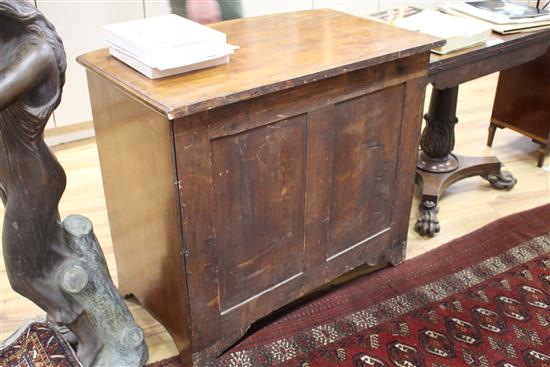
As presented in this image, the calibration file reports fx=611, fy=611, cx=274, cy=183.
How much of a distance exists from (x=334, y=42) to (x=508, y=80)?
4.82ft

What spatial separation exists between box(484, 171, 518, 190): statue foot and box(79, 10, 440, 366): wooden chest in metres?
0.87

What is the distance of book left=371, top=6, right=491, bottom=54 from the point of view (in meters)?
2.04

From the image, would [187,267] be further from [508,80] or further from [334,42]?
[508,80]

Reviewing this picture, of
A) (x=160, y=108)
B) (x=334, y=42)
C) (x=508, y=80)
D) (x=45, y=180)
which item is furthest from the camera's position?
(x=508, y=80)

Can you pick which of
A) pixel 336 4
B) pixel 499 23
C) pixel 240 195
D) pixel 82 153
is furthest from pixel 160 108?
pixel 336 4

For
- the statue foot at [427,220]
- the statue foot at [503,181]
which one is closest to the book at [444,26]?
the statue foot at [427,220]

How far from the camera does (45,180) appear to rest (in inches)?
58.0

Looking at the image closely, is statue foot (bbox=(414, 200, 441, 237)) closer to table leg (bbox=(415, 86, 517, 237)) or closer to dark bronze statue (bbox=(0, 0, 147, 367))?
table leg (bbox=(415, 86, 517, 237))

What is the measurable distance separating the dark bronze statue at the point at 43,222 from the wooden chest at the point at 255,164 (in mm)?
156

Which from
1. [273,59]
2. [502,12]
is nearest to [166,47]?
[273,59]

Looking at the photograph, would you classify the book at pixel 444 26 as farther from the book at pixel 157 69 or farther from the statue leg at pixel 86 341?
the statue leg at pixel 86 341

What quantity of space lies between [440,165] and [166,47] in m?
1.52

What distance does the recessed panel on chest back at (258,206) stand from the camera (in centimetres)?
155

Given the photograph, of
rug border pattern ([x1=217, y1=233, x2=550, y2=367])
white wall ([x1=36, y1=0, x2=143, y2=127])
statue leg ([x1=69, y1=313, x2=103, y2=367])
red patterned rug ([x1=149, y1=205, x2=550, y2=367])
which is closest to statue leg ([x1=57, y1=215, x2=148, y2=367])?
statue leg ([x1=69, y1=313, x2=103, y2=367])
